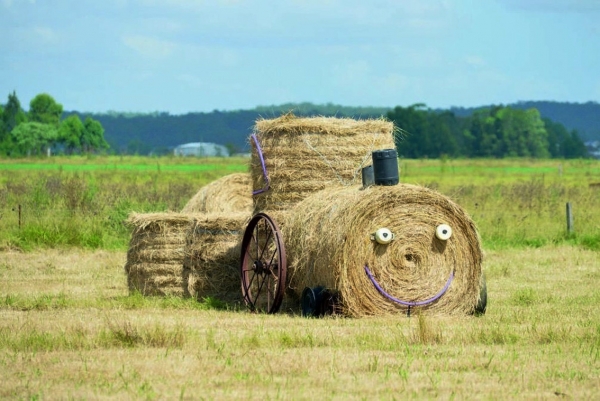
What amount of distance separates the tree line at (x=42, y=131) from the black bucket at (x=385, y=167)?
101 metres

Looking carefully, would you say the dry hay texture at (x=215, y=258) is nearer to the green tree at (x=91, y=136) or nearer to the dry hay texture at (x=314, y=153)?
the dry hay texture at (x=314, y=153)

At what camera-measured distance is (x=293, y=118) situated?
13.7 meters

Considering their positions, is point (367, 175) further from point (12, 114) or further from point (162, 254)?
point (12, 114)

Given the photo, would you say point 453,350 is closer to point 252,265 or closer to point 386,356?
point 386,356

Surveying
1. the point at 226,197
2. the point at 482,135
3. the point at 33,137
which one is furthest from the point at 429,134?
the point at 226,197

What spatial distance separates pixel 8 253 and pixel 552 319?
467 inches

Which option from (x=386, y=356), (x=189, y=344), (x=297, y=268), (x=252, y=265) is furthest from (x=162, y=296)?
(x=386, y=356)

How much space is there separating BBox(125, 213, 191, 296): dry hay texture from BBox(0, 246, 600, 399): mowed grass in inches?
22.3

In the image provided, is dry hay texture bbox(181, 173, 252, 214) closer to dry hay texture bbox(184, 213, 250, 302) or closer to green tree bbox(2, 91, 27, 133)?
dry hay texture bbox(184, 213, 250, 302)

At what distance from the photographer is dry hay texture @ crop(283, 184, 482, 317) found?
1189 centimetres

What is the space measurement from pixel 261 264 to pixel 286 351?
4097 millimetres

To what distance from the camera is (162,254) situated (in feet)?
48.3

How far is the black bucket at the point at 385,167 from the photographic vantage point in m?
12.2

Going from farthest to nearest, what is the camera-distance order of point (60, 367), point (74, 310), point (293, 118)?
point (293, 118) → point (74, 310) → point (60, 367)
